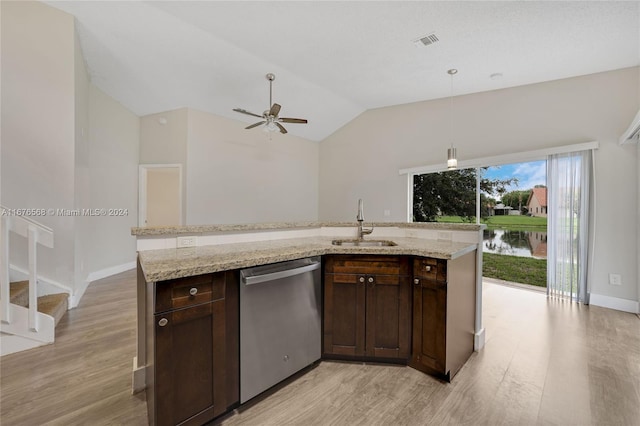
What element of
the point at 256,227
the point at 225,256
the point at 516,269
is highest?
the point at 256,227

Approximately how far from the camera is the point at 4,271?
2.17 meters

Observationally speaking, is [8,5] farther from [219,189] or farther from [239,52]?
[219,189]

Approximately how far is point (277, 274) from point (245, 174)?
4447mm

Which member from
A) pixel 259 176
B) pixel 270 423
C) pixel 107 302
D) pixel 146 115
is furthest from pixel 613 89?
pixel 146 115

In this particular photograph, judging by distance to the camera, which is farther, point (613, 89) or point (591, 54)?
point (613, 89)

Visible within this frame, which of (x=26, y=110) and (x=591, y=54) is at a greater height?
(x=591, y=54)

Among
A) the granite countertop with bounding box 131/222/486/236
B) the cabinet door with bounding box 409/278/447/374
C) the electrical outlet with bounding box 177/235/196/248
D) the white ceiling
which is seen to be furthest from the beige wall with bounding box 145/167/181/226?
the cabinet door with bounding box 409/278/447/374

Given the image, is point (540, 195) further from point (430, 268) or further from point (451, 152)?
point (430, 268)

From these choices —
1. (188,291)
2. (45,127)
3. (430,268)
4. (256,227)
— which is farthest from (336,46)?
(45,127)

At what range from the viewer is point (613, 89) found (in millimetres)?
3412

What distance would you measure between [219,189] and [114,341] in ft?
11.0

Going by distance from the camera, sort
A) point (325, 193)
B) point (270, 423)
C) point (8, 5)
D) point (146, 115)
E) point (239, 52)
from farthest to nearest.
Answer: point (325, 193)
point (146, 115)
point (239, 52)
point (8, 5)
point (270, 423)

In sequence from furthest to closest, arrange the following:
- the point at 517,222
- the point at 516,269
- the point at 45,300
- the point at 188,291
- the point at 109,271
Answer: the point at 109,271
the point at 516,269
the point at 517,222
the point at 45,300
the point at 188,291

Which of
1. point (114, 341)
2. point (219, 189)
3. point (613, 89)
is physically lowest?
point (114, 341)
